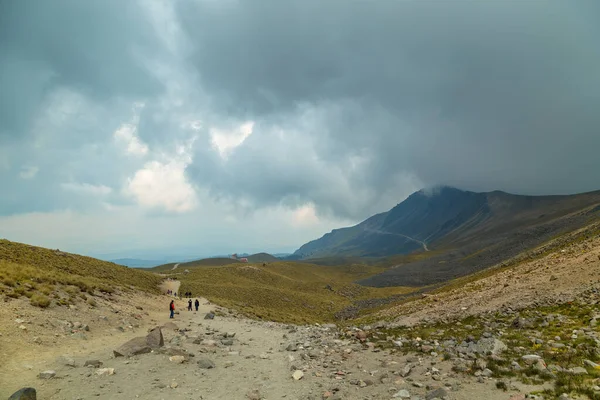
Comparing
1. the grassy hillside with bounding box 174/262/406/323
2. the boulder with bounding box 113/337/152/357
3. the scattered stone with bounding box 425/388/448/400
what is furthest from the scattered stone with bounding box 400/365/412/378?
the grassy hillside with bounding box 174/262/406/323

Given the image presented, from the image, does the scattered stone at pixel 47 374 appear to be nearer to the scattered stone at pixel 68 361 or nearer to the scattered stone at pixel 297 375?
the scattered stone at pixel 68 361

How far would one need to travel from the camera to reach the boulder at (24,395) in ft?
42.5

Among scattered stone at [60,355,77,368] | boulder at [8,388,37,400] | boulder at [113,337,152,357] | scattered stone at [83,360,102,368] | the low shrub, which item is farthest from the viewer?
the low shrub

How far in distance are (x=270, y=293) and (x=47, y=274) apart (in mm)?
61223

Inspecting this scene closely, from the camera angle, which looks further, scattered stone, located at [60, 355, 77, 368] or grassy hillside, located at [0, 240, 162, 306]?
grassy hillside, located at [0, 240, 162, 306]

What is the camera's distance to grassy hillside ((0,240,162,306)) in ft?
94.9

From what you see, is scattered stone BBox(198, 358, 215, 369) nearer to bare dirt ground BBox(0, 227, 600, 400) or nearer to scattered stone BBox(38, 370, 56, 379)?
bare dirt ground BBox(0, 227, 600, 400)

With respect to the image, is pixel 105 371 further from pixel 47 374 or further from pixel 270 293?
pixel 270 293

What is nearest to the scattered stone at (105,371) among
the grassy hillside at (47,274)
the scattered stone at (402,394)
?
the grassy hillside at (47,274)

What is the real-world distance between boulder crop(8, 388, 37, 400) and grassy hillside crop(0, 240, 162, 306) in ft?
56.7

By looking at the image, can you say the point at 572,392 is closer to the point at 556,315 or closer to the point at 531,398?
the point at 531,398

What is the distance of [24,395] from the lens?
521 inches

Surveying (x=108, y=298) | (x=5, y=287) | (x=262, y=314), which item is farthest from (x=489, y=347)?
(x=262, y=314)

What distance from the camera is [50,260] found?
5159 cm
